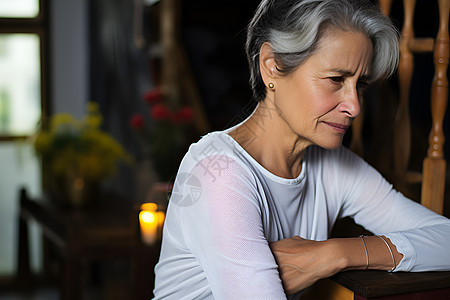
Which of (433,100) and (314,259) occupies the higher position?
(433,100)

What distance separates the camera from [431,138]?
1765 millimetres

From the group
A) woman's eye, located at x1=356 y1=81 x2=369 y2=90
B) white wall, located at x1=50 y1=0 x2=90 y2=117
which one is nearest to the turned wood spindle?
woman's eye, located at x1=356 y1=81 x2=369 y2=90

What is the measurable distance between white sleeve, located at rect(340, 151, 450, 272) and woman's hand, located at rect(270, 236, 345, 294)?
0.18m

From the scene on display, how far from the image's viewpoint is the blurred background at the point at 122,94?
342 cm

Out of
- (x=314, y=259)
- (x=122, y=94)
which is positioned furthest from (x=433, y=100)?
(x=122, y=94)

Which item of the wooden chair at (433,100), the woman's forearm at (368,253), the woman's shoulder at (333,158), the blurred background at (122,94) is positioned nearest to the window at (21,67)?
the blurred background at (122,94)

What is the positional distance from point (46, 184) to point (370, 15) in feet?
13.4

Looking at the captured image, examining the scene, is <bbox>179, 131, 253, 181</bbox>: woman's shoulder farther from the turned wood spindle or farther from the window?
the window

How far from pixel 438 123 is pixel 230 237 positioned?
91 centimetres

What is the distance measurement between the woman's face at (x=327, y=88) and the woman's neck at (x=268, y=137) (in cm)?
4

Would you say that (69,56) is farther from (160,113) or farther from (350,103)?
(350,103)

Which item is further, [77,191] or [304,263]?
[77,191]

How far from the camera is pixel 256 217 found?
3.95 ft

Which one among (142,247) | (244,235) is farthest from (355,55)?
(142,247)
